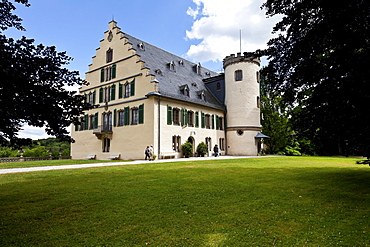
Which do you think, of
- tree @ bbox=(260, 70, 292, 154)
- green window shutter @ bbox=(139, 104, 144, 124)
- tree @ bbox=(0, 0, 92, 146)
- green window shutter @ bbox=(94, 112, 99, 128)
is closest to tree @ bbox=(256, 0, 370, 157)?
tree @ bbox=(0, 0, 92, 146)

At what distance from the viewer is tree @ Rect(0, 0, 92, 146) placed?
14.0ft

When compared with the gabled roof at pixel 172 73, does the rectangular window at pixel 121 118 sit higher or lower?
lower

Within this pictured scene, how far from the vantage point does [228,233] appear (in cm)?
397

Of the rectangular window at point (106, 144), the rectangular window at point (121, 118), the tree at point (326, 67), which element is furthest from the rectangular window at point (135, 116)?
the tree at point (326, 67)

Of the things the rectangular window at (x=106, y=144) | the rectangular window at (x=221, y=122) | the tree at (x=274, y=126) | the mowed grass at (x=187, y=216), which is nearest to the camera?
the mowed grass at (x=187, y=216)

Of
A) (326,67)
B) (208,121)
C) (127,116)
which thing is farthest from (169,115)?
(326,67)

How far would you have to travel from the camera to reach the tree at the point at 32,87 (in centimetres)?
426

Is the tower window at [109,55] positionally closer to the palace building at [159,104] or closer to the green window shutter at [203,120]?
the palace building at [159,104]

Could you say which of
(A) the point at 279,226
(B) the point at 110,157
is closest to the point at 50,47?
(A) the point at 279,226

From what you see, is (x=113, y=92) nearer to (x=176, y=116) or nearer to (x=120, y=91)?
(x=120, y=91)

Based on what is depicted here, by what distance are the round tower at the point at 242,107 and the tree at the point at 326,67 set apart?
975 inches

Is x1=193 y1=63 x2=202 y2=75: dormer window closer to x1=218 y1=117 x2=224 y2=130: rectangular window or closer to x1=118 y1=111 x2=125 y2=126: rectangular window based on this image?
x1=218 y1=117 x2=224 y2=130: rectangular window

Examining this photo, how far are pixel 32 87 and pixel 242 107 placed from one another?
101 ft

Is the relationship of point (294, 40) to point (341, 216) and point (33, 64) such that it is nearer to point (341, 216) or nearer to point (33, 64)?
point (341, 216)
